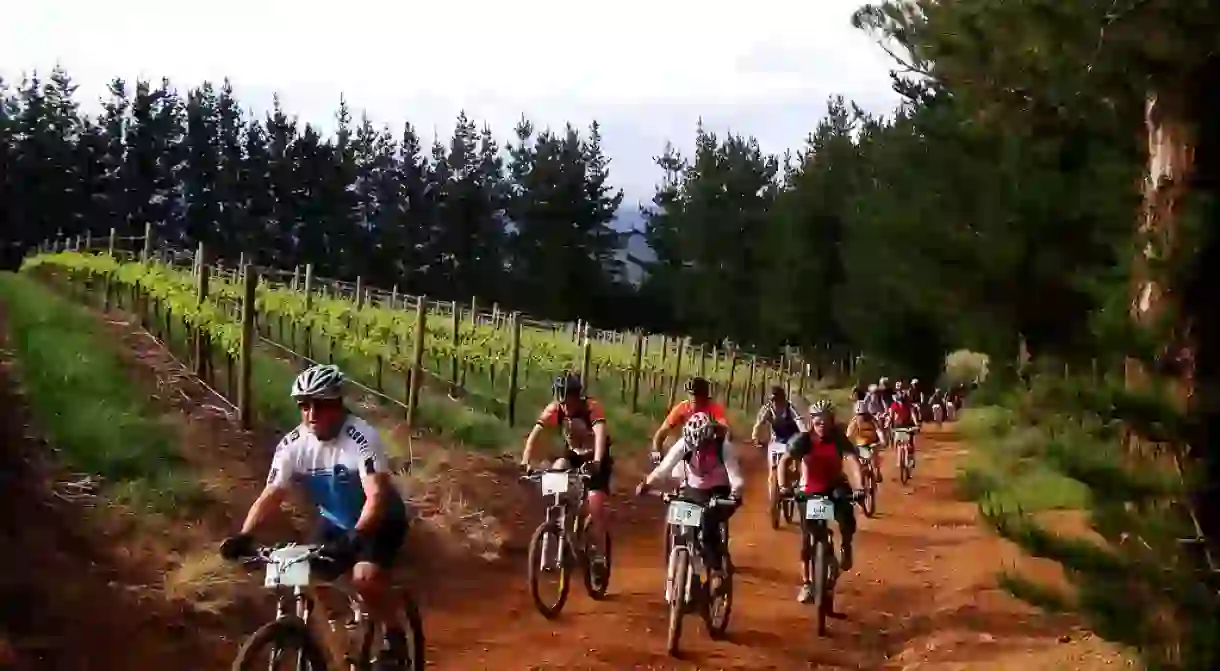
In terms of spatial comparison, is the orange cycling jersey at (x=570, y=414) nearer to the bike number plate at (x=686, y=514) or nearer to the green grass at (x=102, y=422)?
the bike number plate at (x=686, y=514)

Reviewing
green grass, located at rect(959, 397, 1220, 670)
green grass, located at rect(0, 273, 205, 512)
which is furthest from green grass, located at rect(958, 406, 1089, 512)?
green grass, located at rect(0, 273, 205, 512)

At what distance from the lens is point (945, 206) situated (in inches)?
948

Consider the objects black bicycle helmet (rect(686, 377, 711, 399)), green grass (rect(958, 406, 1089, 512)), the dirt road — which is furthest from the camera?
black bicycle helmet (rect(686, 377, 711, 399))

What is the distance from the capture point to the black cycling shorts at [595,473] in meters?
9.52

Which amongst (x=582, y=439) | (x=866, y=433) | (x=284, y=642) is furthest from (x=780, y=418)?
(x=284, y=642)

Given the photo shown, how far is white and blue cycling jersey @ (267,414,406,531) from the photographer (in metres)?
5.57

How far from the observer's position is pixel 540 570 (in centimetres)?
918

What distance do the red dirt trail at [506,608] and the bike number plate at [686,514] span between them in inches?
39.2

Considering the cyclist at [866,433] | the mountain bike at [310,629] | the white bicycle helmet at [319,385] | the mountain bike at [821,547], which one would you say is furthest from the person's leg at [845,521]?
→ the cyclist at [866,433]

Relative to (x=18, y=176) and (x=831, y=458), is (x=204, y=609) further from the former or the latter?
(x=18, y=176)

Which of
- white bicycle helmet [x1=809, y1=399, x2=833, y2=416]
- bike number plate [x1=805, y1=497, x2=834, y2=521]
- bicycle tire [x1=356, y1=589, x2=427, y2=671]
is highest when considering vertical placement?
white bicycle helmet [x1=809, y1=399, x2=833, y2=416]

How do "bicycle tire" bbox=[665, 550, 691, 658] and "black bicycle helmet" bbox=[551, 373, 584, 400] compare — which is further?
"black bicycle helmet" bbox=[551, 373, 584, 400]

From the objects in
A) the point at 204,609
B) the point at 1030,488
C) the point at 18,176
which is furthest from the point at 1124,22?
the point at 18,176

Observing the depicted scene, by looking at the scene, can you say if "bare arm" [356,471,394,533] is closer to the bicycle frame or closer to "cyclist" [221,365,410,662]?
"cyclist" [221,365,410,662]
